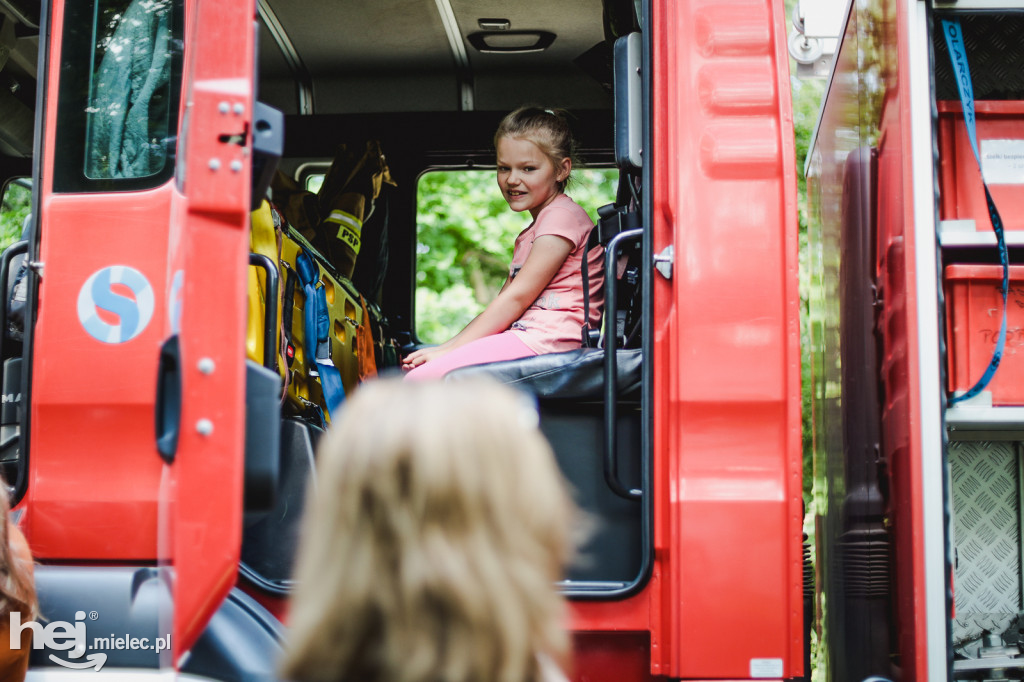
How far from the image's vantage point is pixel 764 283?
210cm

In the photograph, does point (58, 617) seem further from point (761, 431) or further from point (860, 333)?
point (860, 333)

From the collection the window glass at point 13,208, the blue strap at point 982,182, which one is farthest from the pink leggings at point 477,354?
the window glass at point 13,208

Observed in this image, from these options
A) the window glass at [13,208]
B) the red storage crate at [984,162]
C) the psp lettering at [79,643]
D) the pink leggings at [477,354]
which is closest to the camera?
the psp lettering at [79,643]

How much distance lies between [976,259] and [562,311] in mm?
1088

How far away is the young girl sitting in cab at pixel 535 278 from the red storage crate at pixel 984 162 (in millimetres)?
918

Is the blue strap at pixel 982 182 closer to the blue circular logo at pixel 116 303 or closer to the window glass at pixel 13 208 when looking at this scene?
the blue circular logo at pixel 116 303

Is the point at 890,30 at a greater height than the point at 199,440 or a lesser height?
greater

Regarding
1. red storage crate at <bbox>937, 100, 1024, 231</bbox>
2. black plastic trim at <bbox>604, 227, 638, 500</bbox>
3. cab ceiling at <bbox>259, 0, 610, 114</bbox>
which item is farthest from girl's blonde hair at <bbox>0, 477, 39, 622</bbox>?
cab ceiling at <bbox>259, 0, 610, 114</bbox>

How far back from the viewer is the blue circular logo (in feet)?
6.61

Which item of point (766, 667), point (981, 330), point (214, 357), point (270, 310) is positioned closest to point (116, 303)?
point (270, 310)

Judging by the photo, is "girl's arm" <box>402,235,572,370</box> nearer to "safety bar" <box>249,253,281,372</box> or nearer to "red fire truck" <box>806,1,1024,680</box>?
"safety bar" <box>249,253,281,372</box>

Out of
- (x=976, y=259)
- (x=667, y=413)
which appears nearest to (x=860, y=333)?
(x=976, y=259)

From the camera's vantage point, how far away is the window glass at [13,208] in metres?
4.11

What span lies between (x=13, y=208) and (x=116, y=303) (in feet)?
8.46
